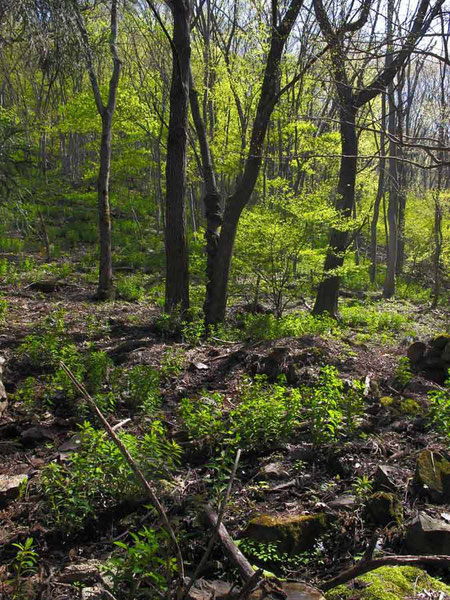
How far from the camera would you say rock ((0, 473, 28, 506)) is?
2.96 meters

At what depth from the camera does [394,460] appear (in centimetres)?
350

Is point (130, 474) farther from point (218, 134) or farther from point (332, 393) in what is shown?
point (218, 134)

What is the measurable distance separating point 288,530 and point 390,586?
601 mm

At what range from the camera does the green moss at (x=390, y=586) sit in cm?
209

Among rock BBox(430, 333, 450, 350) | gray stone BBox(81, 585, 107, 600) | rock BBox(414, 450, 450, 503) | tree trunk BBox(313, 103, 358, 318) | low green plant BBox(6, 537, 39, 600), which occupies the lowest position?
gray stone BBox(81, 585, 107, 600)

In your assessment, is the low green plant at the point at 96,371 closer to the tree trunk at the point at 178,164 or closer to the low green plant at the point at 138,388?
the low green plant at the point at 138,388

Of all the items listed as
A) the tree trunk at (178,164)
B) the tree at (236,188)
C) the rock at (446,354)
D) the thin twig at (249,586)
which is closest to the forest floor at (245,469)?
the rock at (446,354)

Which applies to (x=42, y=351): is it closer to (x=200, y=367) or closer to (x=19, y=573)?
(x=200, y=367)

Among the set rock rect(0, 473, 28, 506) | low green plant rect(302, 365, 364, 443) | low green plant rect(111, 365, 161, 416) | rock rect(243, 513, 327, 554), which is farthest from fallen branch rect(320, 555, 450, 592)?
low green plant rect(111, 365, 161, 416)

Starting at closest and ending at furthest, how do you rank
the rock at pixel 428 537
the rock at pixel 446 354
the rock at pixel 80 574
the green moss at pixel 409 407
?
the rock at pixel 80 574 < the rock at pixel 428 537 < the green moss at pixel 409 407 < the rock at pixel 446 354

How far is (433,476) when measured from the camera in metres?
3.05

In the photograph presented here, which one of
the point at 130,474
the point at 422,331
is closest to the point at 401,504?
the point at 130,474

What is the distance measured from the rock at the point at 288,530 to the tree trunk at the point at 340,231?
6778 mm

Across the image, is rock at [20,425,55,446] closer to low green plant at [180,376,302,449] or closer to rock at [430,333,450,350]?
low green plant at [180,376,302,449]
